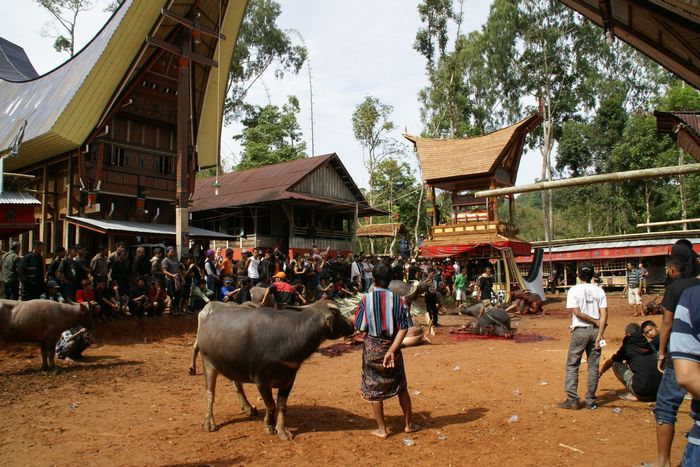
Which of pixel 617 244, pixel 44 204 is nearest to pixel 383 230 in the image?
pixel 617 244

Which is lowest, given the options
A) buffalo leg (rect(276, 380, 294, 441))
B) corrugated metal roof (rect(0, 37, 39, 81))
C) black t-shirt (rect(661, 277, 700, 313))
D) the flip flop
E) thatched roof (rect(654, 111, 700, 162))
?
the flip flop

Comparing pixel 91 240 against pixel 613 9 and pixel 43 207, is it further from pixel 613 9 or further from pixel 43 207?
pixel 613 9

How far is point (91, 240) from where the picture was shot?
55.4 feet

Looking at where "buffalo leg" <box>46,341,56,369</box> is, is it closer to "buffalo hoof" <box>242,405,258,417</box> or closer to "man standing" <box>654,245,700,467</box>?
"buffalo hoof" <box>242,405,258,417</box>

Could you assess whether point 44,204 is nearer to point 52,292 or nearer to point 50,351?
point 52,292

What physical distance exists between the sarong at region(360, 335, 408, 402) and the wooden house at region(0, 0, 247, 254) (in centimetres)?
1024

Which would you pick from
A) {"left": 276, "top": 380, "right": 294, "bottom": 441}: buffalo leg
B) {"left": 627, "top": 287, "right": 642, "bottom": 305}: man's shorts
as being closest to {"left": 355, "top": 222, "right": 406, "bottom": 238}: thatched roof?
{"left": 627, "top": 287, "right": 642, "bottom": 305}: man's shorts

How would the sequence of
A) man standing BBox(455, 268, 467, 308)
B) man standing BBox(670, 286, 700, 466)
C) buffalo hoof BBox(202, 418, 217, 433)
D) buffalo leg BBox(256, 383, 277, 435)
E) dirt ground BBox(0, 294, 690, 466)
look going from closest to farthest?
man standing BBox(670, 286, 700, 466) < dirt ground BBox(0, 294, 690, 466) < buffalo leg BBox(256, 383, 277, 435) < buffalo hoof BBox(202, 418, 217, 433) < man standing BBox(455, 268, 467, 308)

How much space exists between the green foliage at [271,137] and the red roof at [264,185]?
5.26m

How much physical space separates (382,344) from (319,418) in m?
1.57

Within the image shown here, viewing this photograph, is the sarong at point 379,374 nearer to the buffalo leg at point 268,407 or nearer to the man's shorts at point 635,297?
the buffalo leg at point 268,407

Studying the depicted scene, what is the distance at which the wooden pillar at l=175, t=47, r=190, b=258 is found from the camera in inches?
565

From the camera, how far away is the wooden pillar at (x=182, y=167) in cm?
1435

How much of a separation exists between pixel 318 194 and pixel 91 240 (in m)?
12.1
